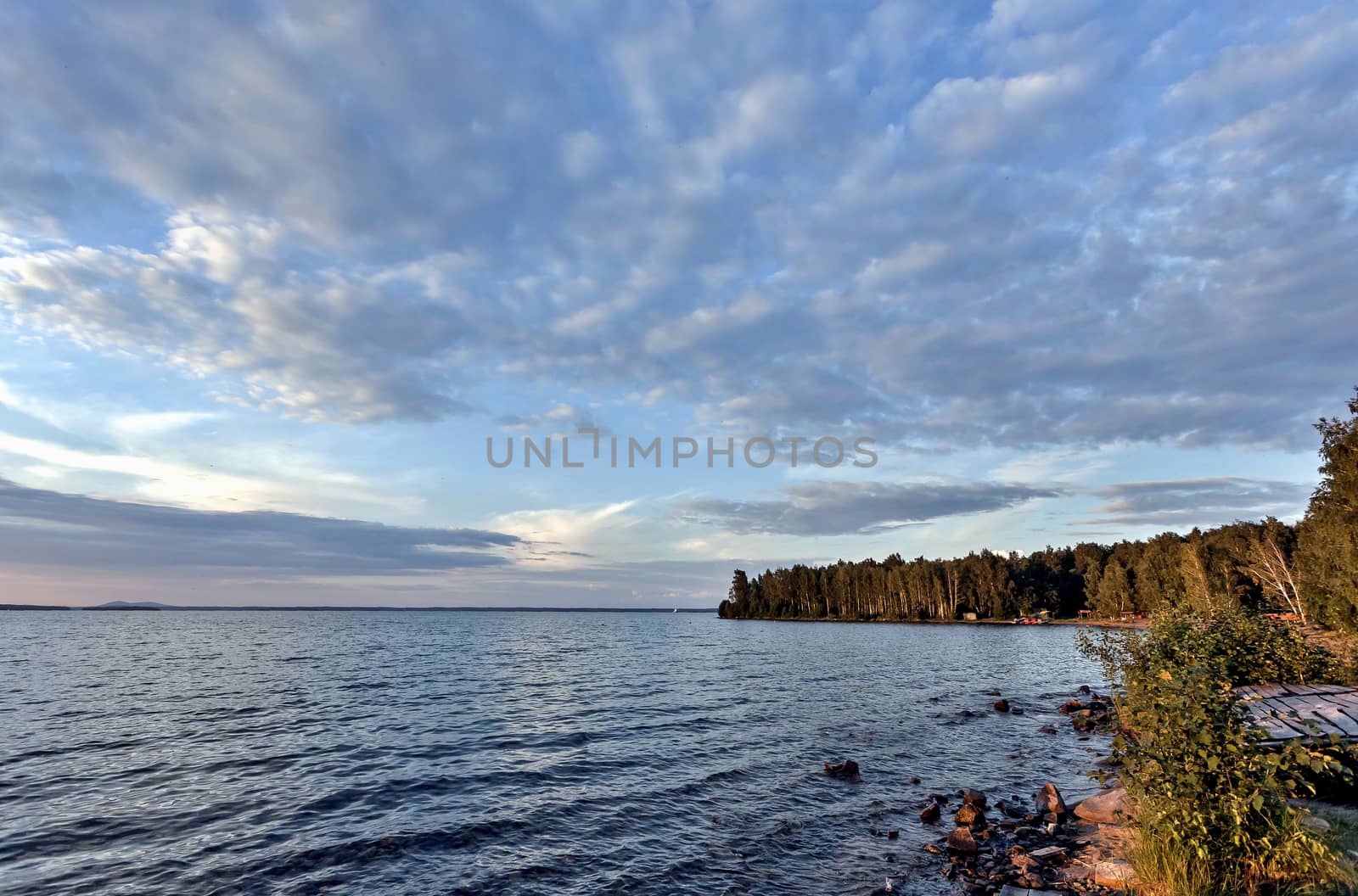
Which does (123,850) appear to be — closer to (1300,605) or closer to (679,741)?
(679,741)

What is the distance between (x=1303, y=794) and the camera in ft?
58.4

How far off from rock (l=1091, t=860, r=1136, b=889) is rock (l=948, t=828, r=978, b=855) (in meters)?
3.62

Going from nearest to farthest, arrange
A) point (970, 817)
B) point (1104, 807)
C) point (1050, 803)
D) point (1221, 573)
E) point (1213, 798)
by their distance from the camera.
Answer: point (1213, 798), point (1104, 807), point (970, 817), point (1050, 803), point (1221, 573)

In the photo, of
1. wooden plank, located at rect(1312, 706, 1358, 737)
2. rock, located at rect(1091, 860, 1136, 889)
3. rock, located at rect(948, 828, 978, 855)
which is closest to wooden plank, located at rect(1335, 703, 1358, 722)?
wooden plank, located at rect(1312, 706, 1358, 737)

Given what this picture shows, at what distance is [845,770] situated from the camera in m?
28.0

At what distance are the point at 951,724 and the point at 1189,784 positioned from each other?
30328 millimetres

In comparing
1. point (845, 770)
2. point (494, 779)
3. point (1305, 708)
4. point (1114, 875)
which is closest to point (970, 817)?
point (1114, 875)

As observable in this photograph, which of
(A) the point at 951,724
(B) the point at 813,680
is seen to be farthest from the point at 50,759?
(B) the point at 813,680

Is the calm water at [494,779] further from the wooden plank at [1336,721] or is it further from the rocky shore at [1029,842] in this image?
the wooden plank at [1336,721]

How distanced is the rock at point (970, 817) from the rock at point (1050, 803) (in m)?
2.02

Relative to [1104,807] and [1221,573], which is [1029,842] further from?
[1221,573]

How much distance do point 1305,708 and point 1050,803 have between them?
833cm

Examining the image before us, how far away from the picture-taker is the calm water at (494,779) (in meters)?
18.2

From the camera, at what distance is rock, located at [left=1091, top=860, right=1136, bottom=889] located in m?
14.0
